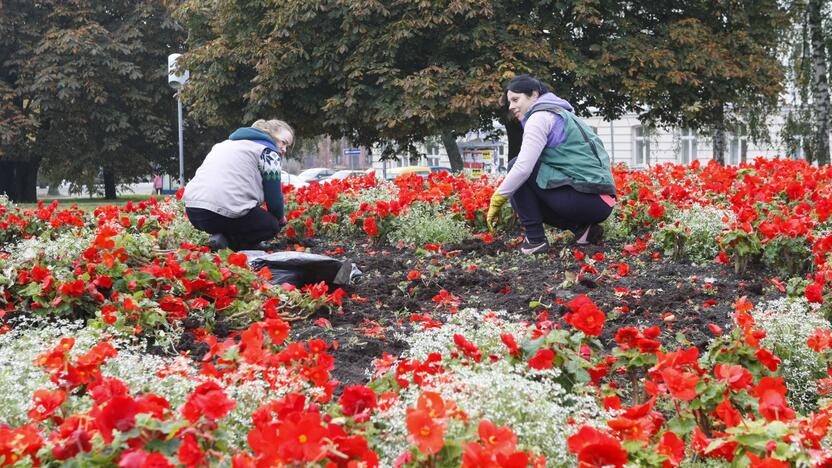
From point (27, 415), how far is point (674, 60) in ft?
47.8

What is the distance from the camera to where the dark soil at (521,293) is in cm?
380

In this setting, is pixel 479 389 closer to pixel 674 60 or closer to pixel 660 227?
pixel 660 227

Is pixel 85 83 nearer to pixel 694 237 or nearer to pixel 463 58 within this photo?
pixel 463 58

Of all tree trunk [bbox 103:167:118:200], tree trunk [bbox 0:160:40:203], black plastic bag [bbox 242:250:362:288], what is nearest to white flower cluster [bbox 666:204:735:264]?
black plastic bag [bbox 242:250:362:288]

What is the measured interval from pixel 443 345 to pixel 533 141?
323 cm

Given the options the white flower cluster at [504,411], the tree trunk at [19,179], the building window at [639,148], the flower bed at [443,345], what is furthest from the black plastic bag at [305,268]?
the building window at [639,148]

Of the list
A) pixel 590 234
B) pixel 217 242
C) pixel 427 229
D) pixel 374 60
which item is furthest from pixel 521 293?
pixel 374 60

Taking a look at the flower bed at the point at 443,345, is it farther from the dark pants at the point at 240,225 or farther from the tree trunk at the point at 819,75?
the tree trunk at the point at 819,75

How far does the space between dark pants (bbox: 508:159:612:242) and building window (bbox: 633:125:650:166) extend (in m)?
33.8

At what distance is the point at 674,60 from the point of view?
1530 centimetres

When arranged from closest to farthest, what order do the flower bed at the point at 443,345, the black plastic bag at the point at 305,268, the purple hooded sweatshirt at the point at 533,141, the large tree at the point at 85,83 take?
the flower bed at the point at 443,345 → the black plastic bag at the point at 305,268 → the purple hooded sweatshirt at the point at 533,141 → the large tree at the point at 85,83

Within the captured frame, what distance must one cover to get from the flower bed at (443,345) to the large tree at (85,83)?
17894 millimetres

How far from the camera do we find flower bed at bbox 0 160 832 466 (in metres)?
1.77

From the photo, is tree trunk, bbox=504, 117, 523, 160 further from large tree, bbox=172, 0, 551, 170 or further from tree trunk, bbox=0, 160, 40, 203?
tree trunk, bbox=0, 160, 40, 203
